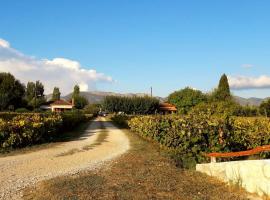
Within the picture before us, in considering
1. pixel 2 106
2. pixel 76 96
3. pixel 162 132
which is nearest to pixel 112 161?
pixel 162 132

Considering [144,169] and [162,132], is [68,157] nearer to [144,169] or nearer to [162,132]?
[144,169]

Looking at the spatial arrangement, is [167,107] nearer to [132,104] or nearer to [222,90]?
[132,104]

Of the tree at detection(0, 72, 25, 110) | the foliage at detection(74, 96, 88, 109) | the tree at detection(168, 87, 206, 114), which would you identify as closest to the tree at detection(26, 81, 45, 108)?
the foliage at detection(74, 96, 88, 109)

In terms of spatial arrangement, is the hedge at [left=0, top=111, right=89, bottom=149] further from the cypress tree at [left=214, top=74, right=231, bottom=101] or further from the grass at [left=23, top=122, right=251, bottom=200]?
the cypress tree at [left=214, top=74, right=231, bottom=101]

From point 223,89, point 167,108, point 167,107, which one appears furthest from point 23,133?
point 167,107

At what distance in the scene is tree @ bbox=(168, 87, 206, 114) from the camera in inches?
3999

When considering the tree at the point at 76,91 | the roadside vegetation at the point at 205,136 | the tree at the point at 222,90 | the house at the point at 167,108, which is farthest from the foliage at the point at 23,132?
the tree at the point at 76,91

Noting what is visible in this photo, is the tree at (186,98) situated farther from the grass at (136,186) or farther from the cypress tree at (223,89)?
the grass at (136,186)

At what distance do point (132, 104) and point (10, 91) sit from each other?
28.1 metres

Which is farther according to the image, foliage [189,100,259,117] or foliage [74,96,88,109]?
foliage [74,96,88,109]

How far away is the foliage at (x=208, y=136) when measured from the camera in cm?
1331

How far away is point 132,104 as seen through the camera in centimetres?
8919

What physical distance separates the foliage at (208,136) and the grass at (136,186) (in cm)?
202

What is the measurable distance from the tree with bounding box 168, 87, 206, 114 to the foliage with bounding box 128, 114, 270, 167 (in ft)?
276
